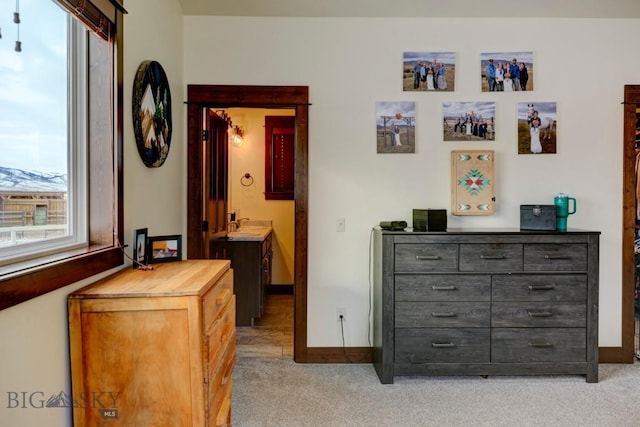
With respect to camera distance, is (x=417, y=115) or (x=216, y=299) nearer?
(x=216, y=299)

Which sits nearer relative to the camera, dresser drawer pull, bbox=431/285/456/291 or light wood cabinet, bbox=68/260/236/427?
light wood cabinet, bbox=68/260/236/427

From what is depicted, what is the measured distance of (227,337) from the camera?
186 centimetres

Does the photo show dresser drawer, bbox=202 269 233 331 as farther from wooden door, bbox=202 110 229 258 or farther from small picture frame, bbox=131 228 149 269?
wooden door, bbox=202 110 229 258

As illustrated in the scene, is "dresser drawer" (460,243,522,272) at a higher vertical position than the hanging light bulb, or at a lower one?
lower

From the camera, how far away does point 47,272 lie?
1281 millimetres

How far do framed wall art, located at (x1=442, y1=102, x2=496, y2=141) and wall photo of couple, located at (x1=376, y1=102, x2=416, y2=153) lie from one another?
0.28 metres

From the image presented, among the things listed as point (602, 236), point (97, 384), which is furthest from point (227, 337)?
point (602, 236)

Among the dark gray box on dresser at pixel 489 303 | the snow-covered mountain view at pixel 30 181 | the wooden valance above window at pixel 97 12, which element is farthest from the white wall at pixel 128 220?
the dark gray box on dresser at pixel 489 303

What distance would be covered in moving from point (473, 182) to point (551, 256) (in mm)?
765

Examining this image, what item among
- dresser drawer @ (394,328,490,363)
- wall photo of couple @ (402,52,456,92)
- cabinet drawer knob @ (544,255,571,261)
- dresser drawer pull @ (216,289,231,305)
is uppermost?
wall photo of couple @ (402,52,456,92)

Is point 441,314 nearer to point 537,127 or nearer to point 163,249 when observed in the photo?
point 537,127

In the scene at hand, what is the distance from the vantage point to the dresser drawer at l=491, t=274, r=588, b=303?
270 cm

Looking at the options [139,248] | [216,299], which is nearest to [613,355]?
[216,299]

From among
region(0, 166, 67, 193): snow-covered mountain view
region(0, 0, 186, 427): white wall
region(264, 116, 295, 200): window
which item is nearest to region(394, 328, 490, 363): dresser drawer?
region(0, 0, 186, 427): white wall
